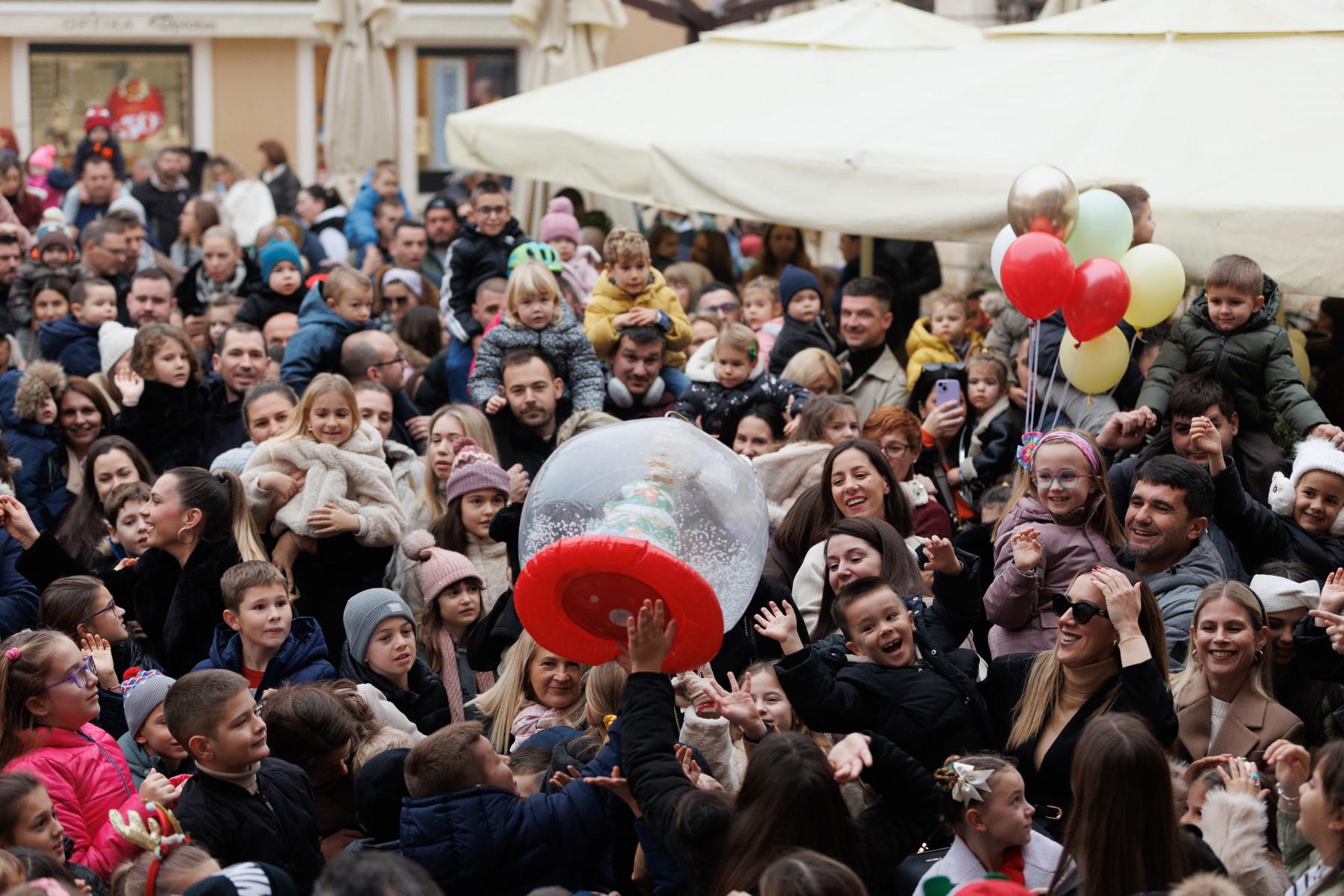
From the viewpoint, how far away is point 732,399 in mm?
7137

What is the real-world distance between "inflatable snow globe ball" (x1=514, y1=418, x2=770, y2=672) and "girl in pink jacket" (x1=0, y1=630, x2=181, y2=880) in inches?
51.9

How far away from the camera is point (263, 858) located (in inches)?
155

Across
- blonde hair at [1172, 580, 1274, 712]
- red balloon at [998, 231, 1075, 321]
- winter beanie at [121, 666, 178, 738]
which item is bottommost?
winter beanie at [121, 666, 178, 738]

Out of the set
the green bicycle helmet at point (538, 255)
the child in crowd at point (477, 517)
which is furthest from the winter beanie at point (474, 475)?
the green bicycle helmet at point (538, 255)

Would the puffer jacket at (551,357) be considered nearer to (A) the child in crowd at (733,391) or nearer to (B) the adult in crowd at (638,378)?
(B) the adult in crowd at (638,378)

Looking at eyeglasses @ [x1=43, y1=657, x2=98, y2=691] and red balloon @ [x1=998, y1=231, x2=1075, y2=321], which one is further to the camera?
red balloon @ [x1=998, y1=231, x2=1075, y2=321]

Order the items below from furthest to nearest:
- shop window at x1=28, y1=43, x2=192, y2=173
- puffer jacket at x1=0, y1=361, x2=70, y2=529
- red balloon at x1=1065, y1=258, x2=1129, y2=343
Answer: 1. shop window at x1=28, y1=43, x2=192, y2=173
2. puffer jacket at x1=0, y1=361, x2=70, y2=529
3. red balloon at x1=1065, y1=258, x2=1129, y2=343

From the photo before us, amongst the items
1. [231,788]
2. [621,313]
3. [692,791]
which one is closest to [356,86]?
[621,313]

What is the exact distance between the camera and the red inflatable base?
3.57 metres

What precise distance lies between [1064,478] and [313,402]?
9.67 ft

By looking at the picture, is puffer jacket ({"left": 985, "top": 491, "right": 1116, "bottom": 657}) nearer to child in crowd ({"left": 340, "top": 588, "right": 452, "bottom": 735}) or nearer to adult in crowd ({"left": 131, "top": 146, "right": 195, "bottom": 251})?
child in crowd ({"left": 340, "top": 588, "right": 452, "bottom": 735})

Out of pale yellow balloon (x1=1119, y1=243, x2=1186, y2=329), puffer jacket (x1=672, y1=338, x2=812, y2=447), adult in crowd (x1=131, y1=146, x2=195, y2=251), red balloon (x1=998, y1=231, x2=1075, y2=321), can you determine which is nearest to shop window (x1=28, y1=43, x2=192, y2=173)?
adult in crowd (x1=131, y1=146, x2=195, y2=251)

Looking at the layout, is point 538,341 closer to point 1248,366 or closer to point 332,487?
point 332,487

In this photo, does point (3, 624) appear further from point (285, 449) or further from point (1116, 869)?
point (1116, 869)
